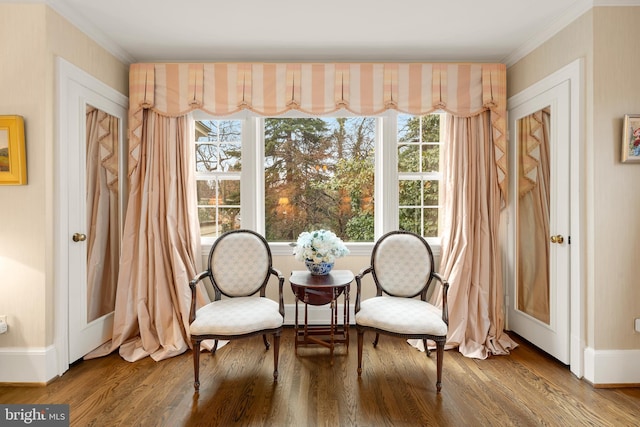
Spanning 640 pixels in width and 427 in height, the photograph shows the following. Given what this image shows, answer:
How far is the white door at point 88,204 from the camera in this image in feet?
8.73

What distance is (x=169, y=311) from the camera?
3.21 metres

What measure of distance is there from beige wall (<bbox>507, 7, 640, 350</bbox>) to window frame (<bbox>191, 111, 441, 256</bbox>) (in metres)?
1.36

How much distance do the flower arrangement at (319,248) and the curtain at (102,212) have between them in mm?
1782

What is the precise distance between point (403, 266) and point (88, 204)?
2.75 m

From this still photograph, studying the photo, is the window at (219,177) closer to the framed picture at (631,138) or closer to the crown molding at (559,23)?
the crown molding at (559,23)

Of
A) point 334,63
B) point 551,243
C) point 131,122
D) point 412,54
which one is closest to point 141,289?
point 131,122

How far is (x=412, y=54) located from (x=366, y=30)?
67 centimetres

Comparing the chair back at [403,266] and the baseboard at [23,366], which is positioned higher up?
the chair back at [403,266]

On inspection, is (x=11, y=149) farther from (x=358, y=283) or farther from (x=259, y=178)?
(x=358, y=283)

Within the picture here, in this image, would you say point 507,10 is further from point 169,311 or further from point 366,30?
point 169,311

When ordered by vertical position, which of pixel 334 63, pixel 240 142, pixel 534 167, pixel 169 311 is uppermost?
pixel 334 63

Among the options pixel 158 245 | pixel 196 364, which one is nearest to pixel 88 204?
pixel 158 245

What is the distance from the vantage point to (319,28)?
288 centimetres

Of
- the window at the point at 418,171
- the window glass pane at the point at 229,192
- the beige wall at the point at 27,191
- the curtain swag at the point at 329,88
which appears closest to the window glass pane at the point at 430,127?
the window at the point at 418,171
